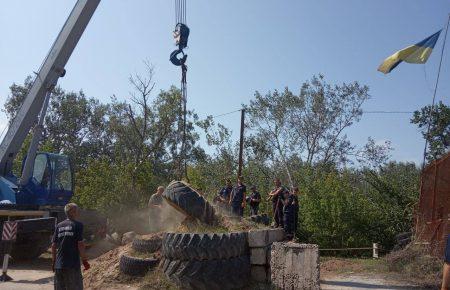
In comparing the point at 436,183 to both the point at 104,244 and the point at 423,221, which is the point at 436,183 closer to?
the point at 423,221

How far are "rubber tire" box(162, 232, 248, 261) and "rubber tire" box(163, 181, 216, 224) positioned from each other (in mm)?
1037

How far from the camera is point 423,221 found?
1195 cm

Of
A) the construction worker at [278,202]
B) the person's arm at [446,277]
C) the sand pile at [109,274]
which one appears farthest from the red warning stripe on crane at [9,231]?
the person's arm at [446,277]

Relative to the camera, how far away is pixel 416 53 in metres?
14.3

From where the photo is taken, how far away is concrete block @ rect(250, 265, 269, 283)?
9.62 m

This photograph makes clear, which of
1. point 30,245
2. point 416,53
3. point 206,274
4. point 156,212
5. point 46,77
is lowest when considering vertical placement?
point 30,245

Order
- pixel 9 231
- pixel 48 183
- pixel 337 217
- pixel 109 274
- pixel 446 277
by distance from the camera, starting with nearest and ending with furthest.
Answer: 1. pixel 446 277
2. pixel 109 274
3. pixel 9 231
4. pixel 48 183
5. pixel 337 217

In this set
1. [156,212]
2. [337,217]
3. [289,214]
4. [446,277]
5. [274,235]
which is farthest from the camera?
[337,217]

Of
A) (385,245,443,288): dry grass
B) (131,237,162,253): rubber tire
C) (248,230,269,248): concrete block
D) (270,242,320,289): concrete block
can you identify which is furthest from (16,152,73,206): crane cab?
(385,245,443,288): dry grass

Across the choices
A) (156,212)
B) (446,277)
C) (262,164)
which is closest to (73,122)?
(262,164)

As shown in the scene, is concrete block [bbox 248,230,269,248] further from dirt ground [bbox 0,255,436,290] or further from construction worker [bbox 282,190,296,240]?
construction worker [bbox 282,190,296,240]

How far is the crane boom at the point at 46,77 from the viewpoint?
1572 centimetres

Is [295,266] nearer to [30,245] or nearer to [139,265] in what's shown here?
[139,265]

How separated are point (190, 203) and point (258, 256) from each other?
1.84 meters
